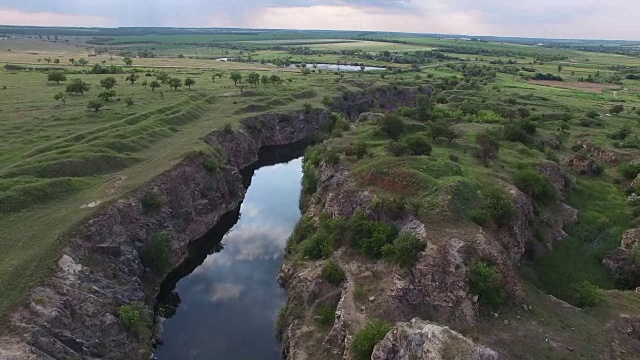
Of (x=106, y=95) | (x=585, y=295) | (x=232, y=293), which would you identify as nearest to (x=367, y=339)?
(x=585, y=295)

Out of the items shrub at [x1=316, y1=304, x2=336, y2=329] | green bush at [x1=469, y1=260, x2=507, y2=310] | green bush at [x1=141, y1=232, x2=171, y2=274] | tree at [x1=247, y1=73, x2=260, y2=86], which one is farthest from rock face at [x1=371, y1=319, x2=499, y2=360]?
tree at [x1=247, y1=73, x2=260, y2=86]

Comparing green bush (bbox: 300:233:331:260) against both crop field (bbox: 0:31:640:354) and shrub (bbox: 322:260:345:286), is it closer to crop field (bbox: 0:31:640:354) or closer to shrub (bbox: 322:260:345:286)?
shrub (bbox: 322:260:345:286)

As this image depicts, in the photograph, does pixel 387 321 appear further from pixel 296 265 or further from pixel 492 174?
pixel 492 174

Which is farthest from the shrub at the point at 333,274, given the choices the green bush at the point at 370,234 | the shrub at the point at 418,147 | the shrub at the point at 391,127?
the shrub at the point at 391,127

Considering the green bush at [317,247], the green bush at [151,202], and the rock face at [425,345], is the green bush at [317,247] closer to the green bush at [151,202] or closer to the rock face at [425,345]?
the rock face at [425,345]

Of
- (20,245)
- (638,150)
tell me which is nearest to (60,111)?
(20,245)

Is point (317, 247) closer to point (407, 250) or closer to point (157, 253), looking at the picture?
point (407, 250)
